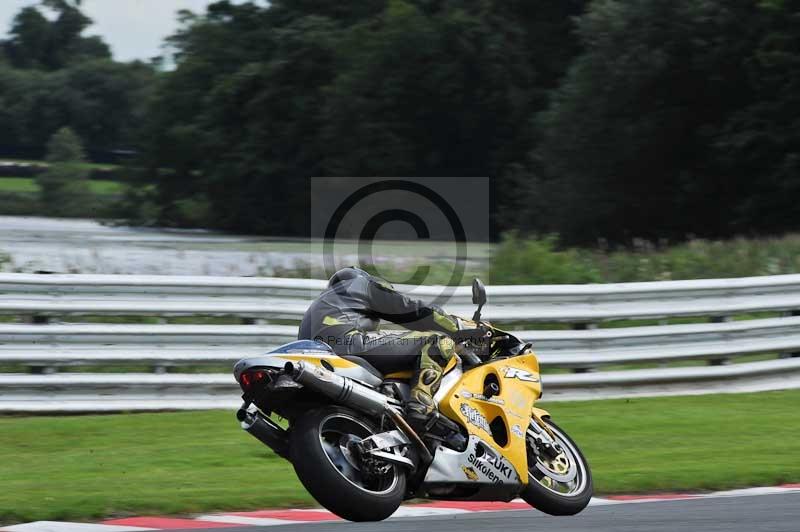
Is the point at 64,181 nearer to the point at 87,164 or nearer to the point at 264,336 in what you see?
the point at 87,164

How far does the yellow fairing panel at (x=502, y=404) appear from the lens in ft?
20.7

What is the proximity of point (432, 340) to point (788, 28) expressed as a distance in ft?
101

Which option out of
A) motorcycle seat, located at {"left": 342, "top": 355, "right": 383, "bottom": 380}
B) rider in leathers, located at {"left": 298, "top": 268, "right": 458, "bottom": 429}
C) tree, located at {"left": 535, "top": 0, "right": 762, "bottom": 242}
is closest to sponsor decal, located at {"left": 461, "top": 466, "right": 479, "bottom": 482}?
rider in leathers, located at {"left": 298, "top": 268, "right": 458, "bottom": 429}

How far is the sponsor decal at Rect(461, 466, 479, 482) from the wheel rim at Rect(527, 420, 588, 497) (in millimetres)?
372

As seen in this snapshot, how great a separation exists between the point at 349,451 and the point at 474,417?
908 mm

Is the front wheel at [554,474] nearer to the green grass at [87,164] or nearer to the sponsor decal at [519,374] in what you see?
the sponsor decal at [519,374]

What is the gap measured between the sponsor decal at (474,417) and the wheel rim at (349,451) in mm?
623

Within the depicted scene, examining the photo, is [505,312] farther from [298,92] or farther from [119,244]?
[298,92]

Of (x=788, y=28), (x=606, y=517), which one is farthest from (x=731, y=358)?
(x=788, y=28)

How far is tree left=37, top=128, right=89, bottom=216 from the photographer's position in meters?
41.9

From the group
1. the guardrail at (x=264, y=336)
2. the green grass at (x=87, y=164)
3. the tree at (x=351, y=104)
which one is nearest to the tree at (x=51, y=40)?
the green grass at (x=87, y=164)

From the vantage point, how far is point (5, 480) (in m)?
7.27

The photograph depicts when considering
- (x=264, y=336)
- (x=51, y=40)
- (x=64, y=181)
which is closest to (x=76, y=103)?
(x=64, y=181)

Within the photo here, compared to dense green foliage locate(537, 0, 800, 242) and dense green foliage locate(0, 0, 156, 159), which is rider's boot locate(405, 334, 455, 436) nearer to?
dense green foliage locate(537, 0, 800, 242)
